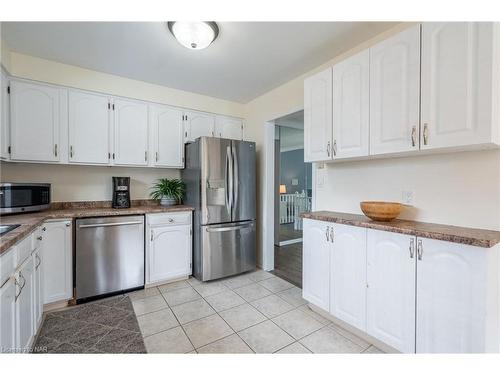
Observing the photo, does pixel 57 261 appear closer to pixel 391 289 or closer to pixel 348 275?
pixel 348 275

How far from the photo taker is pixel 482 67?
47.4 inches

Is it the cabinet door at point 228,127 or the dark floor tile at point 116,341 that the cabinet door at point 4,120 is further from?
the cabinet door at point 228,127

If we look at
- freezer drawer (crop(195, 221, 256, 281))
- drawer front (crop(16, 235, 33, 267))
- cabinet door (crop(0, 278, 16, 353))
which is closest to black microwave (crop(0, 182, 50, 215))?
drawer front (crop(16, 235, 33, 267))

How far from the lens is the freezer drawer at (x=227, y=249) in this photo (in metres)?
2.76

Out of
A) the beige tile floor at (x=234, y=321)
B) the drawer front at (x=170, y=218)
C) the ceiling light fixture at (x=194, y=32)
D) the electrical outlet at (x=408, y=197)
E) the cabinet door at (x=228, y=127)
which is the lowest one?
the beige tile floor at (x=234, y=321)

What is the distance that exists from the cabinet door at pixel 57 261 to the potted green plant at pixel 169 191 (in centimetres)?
105

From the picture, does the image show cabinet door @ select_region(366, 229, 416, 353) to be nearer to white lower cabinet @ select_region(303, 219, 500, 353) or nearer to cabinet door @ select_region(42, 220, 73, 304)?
white lower cabinet @ select_region(303, 219, 500, 353)

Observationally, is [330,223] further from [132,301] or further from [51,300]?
[51,300]

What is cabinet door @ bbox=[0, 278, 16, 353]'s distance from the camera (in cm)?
106

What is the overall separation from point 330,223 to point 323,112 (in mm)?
1030

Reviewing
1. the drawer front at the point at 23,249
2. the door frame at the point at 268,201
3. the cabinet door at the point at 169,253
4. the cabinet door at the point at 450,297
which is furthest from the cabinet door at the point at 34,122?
the cabinet door at the point at 450,297

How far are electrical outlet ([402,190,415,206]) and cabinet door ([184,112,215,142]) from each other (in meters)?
2.56

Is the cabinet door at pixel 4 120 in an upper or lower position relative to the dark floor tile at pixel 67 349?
upper

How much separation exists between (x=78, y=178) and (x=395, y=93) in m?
3.39
